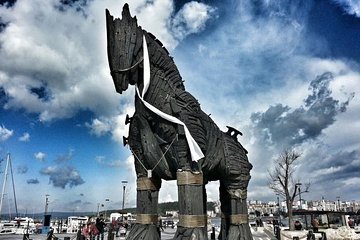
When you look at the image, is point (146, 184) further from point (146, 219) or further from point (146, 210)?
point (146, 219)

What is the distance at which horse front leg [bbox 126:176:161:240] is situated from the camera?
208 inches

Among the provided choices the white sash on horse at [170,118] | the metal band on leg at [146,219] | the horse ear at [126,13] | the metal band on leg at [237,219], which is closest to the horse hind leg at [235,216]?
the metal band on leg at [237,219]

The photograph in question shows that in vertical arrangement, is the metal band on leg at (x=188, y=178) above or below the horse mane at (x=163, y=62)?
below

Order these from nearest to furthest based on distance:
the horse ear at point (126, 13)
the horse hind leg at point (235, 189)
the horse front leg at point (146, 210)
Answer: the horse ear at point (126, 13), the horse front leg at point (146, 210), the horse hind leg at point (235, 189)

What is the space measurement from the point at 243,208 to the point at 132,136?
2.51 metres

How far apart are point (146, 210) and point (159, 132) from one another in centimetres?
136

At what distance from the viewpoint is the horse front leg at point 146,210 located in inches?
208

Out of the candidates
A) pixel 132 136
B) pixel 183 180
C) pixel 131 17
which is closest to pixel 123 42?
pixel 131 17

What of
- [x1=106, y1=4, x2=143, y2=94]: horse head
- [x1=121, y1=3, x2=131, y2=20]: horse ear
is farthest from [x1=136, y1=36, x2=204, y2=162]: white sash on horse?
[x1=121, y1=3, x2=131, y2=20]: horse ear

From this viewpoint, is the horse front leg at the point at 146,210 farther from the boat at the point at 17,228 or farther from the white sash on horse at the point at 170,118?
the boat at the point at 17,228

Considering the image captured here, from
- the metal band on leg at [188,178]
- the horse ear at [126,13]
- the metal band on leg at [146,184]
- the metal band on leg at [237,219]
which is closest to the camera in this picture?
the metal band on leg at [188,178]

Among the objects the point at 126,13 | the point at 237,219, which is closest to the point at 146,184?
the point at 237,219

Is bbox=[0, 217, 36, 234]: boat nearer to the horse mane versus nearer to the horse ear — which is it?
the horse mane

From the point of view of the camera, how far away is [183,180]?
4785 mm
